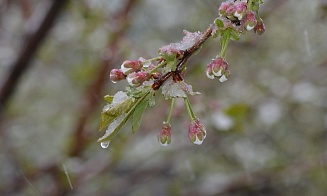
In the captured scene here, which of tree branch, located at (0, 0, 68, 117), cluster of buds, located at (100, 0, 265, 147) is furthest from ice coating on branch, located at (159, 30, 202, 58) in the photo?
tree branch, located at (0, 0, 68, 117)

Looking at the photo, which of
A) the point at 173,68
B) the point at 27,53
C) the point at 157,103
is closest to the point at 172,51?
the point at 173,68

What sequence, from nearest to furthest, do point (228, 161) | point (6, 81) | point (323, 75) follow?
point (6, 81) → point (323, 75) → point (228, 161)

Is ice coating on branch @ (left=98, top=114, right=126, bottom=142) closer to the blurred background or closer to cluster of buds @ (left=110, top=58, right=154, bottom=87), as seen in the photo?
cluster of buds @ (left=110, top=58, right=154, bottom=87)

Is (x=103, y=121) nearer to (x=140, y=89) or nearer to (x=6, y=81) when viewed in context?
(x=140, y=89)

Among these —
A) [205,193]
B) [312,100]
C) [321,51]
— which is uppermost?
[321,51]

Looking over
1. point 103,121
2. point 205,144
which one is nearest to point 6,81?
point 205,144

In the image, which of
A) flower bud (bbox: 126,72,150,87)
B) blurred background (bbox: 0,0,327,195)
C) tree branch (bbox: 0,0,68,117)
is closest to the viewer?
flower bud (bbox: 126,72,150,87)

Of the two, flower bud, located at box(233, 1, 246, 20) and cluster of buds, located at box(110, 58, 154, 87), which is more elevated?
flower bud, located at box(233, 1, 246, 20)
